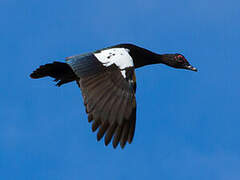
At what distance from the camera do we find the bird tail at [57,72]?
996 cm

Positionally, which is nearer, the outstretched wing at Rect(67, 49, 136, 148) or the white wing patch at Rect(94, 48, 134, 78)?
the outstretched wing at Rect(67, 49, 136, 148)

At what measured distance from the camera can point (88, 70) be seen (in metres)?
8.89

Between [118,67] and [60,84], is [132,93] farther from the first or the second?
[60,84]

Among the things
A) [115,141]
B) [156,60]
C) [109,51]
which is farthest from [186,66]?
[115,141]

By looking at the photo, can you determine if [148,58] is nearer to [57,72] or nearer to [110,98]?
[57,72]

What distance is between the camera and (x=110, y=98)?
8398mm

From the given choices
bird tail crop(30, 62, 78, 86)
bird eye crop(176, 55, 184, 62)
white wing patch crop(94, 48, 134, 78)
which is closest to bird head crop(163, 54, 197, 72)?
bird eye crop(176, 55, 184, 62)

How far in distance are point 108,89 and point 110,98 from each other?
19 centimetres

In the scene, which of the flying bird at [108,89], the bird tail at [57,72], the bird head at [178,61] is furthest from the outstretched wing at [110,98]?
the bird head at [178,61]

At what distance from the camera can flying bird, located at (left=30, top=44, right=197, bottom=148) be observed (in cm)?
825

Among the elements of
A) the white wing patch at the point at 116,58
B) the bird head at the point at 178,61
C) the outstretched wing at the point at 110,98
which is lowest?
the outstretched wing at the point at 110,98

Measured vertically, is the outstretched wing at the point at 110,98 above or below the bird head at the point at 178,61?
below

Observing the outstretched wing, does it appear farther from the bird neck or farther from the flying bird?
the bird neck

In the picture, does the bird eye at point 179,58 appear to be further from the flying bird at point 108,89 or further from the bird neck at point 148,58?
the flying bird at point 108,89
